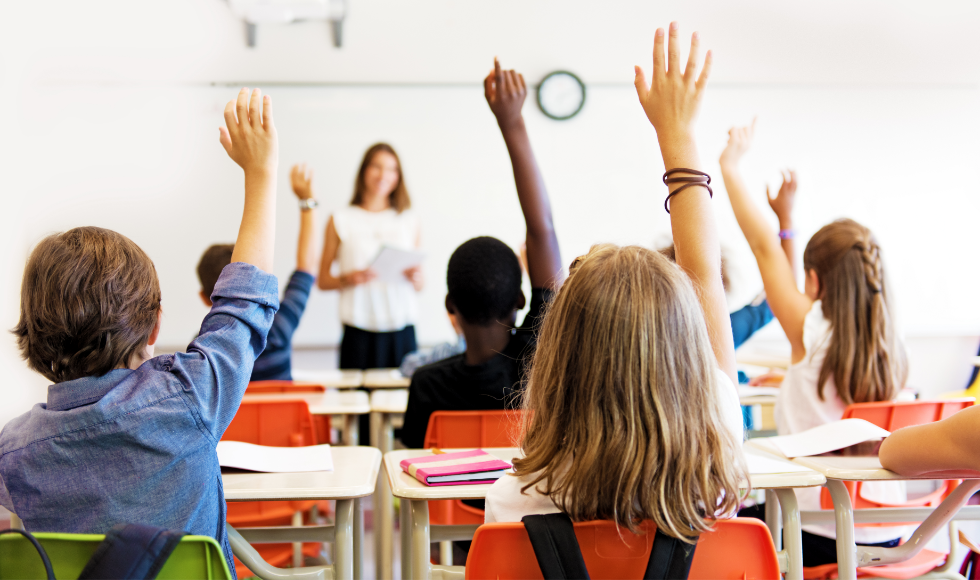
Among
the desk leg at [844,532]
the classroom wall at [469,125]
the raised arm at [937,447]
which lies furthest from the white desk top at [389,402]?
the classroom wall at [469,125]

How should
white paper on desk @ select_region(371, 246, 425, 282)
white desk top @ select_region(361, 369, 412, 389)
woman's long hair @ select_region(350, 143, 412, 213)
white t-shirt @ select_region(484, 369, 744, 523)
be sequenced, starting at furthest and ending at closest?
woman's long hair @ select_region(350, 143, 412, 213) < white paper on desk @ select_region(371, 246, 425, 282) < white desk top @ select_region(361, 369, 412, 389) < white t-shirt @ select_region(484, 369, 744, 523)

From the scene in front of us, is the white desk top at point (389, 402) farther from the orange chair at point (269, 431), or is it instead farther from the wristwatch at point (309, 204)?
the wristwatch at point (309, 204)

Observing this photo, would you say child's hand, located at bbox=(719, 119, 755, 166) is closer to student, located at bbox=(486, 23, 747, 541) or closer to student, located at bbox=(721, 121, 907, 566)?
student, located at bbox=(721, 121, 907, 566)

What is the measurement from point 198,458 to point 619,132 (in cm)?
395

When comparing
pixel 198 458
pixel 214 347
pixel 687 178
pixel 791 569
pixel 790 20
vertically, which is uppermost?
pixel 790 20

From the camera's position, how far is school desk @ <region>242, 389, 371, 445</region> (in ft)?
6.33

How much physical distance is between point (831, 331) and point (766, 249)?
293 mm

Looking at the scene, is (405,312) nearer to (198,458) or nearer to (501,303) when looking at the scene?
(501,303)

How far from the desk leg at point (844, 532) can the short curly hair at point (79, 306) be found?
1.30 metres

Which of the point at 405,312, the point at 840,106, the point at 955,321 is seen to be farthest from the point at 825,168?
the point at 405,312

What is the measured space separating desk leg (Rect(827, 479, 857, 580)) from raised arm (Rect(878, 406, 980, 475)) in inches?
4.6

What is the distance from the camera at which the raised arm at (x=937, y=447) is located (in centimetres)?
103

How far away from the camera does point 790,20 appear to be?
4.55m

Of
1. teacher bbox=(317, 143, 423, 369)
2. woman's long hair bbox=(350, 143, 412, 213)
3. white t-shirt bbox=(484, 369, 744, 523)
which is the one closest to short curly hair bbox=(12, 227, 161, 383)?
white t-shirt bbox=(484, 369, 744, 523)
